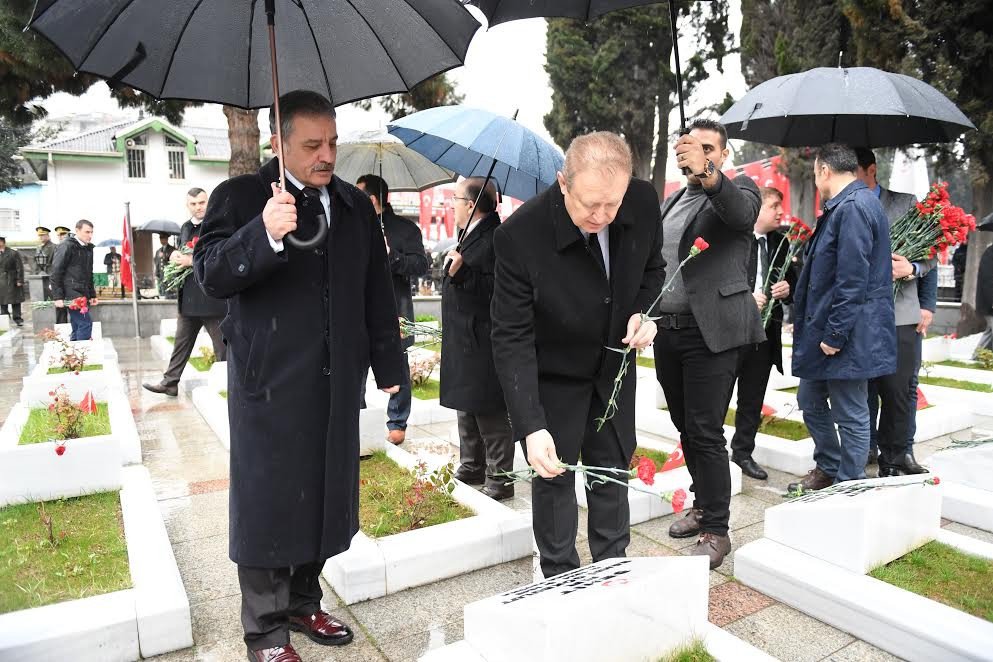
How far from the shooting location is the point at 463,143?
3.77 metres

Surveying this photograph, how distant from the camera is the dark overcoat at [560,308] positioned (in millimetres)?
2436

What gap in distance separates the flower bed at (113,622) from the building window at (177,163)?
31109 mm

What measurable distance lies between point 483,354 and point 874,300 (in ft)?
7.17

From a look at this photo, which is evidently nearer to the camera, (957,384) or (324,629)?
(324,629)

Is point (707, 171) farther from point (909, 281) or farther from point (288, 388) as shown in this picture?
point (909, 281)

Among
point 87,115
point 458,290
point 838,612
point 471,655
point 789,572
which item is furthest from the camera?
point 87,115

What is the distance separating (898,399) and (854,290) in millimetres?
1151

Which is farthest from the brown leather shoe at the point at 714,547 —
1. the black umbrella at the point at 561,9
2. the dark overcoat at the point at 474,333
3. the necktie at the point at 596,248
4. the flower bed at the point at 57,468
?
the flower bed at the point at 57,468

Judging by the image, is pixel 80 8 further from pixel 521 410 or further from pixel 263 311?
pixel 521 410

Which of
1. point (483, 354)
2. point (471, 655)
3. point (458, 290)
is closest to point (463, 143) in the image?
point (458, 290)

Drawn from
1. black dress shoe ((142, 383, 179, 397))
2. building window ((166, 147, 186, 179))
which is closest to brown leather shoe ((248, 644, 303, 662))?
black dress shoe ((142, 383, 179, 397))

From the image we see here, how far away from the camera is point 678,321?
331 centimetres

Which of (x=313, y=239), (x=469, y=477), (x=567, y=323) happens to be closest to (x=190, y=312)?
(x=469, y=477)

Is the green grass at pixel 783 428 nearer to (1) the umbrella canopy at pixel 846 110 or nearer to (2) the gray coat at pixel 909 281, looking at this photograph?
(2) the gray coat at pixel 909 281
